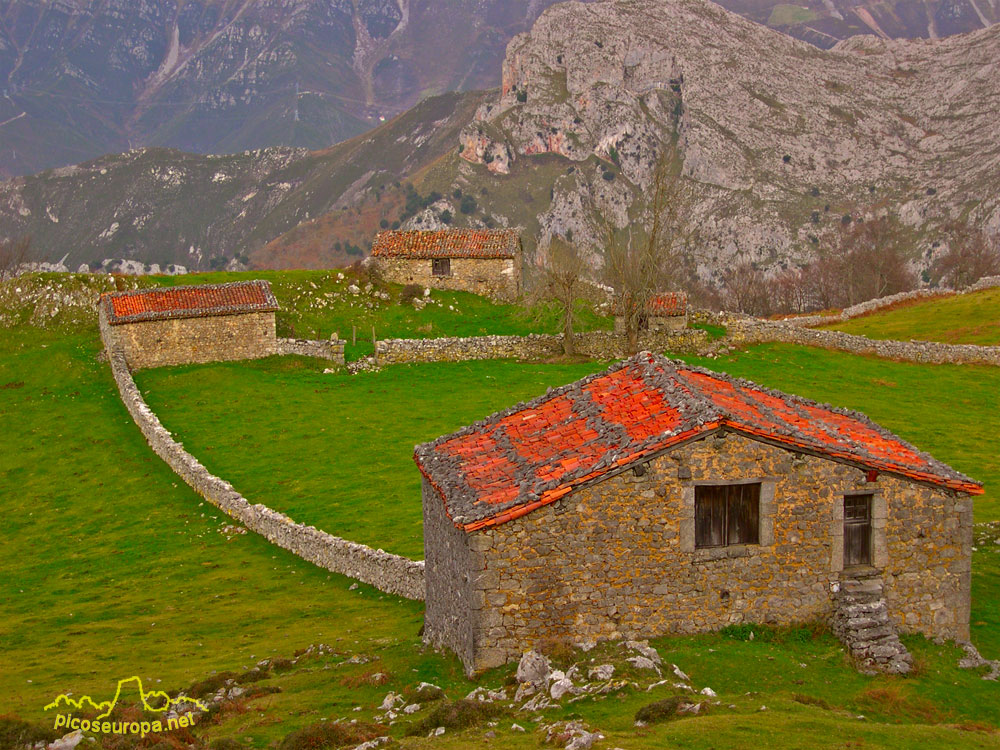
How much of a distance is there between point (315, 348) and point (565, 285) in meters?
14.5

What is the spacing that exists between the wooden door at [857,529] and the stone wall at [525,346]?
37346 millimetres

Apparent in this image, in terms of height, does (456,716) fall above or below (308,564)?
above

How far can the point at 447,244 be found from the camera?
65.1 metres

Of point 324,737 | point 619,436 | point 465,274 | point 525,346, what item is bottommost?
point 324,737

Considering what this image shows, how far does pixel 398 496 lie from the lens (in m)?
31.1

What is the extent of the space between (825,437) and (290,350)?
1622 inches

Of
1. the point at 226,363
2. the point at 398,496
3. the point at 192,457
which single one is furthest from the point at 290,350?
the point at 398,496

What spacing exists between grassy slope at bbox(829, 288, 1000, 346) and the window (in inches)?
1899

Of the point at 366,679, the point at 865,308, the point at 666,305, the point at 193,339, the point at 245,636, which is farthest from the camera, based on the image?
the point at 865,308

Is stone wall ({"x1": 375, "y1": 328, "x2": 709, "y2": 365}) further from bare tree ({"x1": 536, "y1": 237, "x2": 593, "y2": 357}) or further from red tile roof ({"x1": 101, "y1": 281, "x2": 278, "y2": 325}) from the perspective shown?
red tile roof ({"x1": 101, "y1": 281, "x2": 278, "y2": 325})

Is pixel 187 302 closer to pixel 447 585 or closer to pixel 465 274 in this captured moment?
pixel 465 274

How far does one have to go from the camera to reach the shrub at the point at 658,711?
41.7 feet

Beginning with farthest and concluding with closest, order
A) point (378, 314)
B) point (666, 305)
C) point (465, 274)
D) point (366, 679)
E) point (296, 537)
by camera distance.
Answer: point (465, 274) < point (378, 314) < point (666, 305) < point (296, 537) < point (366, 679)

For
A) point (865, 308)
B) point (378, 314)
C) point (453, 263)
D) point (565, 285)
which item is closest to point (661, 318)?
point (565, 285)
